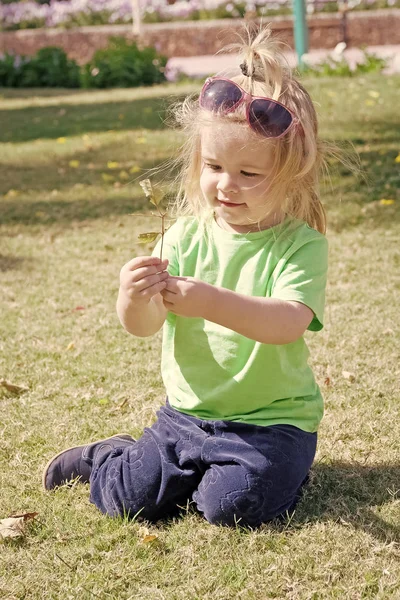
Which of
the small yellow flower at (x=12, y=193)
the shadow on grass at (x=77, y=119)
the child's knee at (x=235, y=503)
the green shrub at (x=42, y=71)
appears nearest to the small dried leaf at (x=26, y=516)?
the child's knee at (x=235, y=503)

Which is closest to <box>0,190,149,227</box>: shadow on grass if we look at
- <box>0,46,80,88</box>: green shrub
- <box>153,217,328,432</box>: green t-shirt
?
<box>153,217,328,432</box>: green t-shirt

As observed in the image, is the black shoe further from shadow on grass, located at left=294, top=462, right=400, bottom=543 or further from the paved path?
the paved path

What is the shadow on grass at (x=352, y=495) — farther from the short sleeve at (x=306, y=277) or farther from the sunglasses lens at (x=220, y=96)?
the sunglasses lens at (x=220, y=96)

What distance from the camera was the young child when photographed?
2.32 m

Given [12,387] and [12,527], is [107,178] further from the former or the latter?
[12,527]

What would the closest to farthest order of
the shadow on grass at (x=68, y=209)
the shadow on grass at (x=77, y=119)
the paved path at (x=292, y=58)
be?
the shadow on grass at (x=68, y=209) < the shadow on grass at (x=77, y=119) < the paved path at (x=292, y=58)

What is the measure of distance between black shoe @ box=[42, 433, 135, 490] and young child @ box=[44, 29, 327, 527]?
0.07 m

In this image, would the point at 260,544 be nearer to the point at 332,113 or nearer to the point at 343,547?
the point at 343,547

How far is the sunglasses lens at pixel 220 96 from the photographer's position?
7.70 feet

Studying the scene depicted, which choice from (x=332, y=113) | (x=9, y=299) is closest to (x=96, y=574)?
(x=9, y=299)

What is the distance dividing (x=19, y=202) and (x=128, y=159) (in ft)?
4.86

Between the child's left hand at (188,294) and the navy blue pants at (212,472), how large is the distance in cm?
41

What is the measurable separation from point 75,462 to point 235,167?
3.51ft

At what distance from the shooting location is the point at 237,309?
2.26 meters
